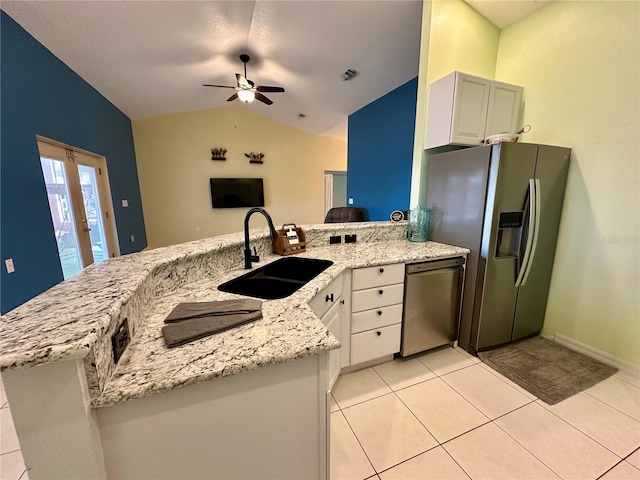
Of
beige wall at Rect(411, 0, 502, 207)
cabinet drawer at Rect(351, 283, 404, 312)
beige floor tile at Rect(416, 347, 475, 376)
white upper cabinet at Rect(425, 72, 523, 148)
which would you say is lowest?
beige floor tile at Rect(416, 347, 475, 376)

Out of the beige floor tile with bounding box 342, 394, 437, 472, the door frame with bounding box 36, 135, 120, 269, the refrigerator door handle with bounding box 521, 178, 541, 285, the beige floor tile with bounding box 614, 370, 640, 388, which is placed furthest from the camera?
the door frame with bounding box 36, 135, 120, 269

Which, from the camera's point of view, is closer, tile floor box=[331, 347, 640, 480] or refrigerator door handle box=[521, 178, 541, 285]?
tile floor box=[331, 347, 640, 480]

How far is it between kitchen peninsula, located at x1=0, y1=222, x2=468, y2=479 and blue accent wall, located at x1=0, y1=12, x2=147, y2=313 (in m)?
2.08

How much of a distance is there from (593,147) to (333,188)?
5588mm

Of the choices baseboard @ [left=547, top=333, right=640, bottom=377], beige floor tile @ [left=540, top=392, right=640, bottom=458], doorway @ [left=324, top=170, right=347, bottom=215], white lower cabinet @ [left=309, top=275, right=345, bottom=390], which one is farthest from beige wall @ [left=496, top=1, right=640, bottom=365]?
doorway @ [left=324, top=170, right=347, bottom=215]

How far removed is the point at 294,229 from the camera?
6.52 feet

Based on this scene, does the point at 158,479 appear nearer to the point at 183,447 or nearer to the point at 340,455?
the point at 183,447

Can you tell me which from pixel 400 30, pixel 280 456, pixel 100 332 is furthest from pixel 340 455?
pixel 400 30

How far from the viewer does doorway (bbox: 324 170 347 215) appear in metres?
7.08

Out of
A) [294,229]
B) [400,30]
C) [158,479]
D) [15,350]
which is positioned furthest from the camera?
[400,30]

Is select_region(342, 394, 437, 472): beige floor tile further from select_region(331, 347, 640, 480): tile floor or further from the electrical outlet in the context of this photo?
the electrical outlet

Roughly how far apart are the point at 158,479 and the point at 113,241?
466 centimetres

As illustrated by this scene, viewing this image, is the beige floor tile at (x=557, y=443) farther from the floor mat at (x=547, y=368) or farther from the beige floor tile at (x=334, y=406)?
the beige floor tile at (x=334, y=406)

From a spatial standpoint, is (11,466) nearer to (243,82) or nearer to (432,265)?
(432,265)
